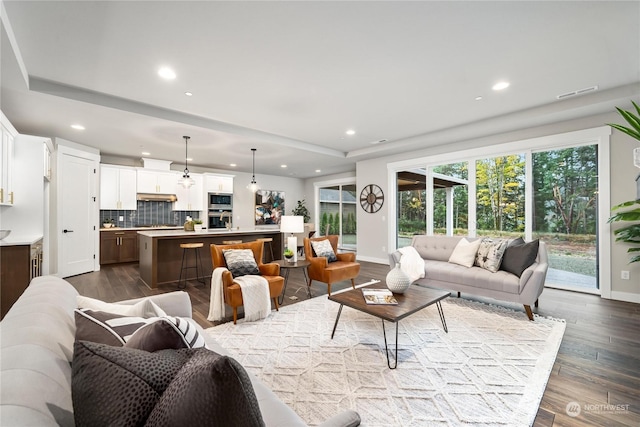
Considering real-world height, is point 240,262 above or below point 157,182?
below

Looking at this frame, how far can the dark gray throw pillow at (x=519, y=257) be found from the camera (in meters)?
3.27

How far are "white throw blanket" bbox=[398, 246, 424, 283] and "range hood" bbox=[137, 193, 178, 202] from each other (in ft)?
20.7

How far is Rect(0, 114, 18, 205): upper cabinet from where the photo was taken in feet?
11.5

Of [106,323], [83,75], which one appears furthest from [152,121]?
[106,323]

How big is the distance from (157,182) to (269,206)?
350 centimetres

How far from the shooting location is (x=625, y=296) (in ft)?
12.3

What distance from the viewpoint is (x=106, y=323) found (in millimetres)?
997

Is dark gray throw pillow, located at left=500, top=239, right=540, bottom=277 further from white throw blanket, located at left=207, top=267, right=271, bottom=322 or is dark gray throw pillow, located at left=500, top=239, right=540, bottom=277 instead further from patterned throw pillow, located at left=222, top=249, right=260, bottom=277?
patterned throw pillow, located at left=222, top=249, right=260, bottom=277

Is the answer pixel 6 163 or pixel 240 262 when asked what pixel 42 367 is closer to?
pixel 240 262

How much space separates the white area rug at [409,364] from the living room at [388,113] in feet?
7.68

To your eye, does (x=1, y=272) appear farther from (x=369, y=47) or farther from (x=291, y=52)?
(x=369, y=47)

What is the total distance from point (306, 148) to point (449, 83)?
325 centimetres

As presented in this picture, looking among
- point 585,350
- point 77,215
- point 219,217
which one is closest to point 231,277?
point 585,350

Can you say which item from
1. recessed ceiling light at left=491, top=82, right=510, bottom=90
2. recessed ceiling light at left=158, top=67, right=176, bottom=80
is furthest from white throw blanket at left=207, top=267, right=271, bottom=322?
recessed ceiling light at left=491, top=82, right=510, bottom=90
